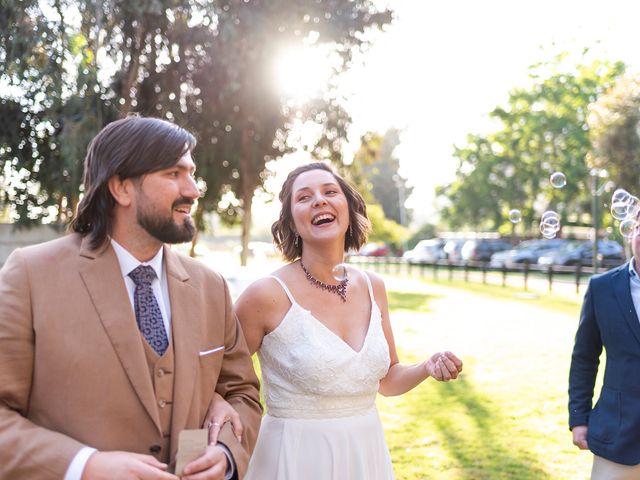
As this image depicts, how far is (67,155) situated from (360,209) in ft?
36.2

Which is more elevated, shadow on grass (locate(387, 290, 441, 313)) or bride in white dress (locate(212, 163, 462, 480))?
bride in white dress (locate(212, 163, 462, 480))

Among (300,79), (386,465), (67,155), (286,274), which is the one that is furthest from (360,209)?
(300,79)

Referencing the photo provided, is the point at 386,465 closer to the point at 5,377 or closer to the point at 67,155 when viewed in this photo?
the point at 5,377

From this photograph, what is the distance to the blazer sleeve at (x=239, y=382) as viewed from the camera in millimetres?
2486

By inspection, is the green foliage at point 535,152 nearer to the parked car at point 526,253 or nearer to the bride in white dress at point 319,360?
the parked car at point 526,253

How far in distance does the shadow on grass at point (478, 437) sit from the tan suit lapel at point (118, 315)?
4.44 meters

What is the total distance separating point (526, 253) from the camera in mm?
37625

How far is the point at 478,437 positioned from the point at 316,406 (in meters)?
4.33

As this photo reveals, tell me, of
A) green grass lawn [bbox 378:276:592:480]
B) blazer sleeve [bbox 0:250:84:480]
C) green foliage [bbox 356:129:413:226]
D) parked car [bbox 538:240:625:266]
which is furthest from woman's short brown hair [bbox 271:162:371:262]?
green foliage [bbox 356:129:413:226]

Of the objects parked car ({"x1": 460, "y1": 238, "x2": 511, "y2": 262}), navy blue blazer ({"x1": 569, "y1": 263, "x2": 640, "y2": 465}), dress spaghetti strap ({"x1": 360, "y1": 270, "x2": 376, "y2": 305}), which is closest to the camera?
navy blue blazer ({"x1": 569, "y1": 263, "x2": 640, "y2": 465})

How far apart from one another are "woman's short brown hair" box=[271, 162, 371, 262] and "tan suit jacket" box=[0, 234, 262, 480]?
4.37 feet

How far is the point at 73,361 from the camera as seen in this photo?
6.90ft

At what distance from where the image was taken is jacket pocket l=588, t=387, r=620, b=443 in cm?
332

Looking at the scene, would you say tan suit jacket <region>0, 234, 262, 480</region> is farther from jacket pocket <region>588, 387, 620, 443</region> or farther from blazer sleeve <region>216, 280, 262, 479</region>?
jacket pocket <region>588, 387, 620, 443</region>
